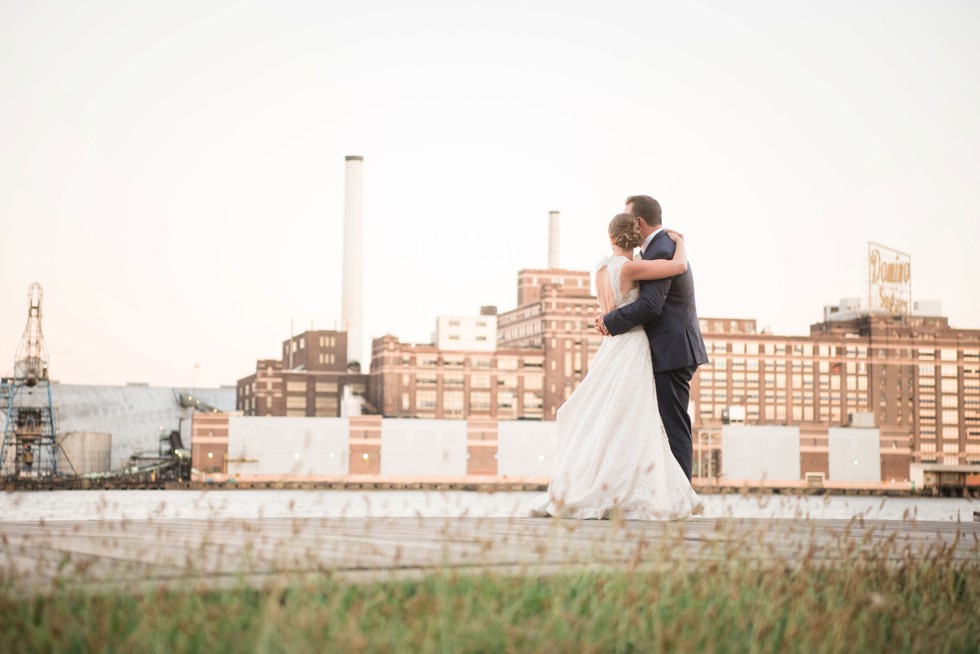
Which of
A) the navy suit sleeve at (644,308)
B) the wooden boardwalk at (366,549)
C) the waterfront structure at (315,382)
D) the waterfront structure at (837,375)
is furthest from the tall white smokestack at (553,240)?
the wooden boardwalk at (366,549)

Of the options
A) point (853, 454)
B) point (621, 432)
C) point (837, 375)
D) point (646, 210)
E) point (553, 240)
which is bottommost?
point (853, 454)

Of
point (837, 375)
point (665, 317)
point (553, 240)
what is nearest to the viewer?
point (665, 317)

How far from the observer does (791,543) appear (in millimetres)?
7113

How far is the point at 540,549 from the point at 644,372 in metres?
4.07

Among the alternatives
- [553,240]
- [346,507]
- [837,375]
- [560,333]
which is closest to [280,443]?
[560,333]

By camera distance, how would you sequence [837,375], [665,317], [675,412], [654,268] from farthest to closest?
[837,375] < [665,317] < [675,412] < [654,268]

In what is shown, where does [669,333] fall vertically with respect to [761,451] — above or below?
above

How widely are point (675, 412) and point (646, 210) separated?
167 cm

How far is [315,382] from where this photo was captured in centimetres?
13000

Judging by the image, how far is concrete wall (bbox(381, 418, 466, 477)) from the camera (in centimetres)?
11675

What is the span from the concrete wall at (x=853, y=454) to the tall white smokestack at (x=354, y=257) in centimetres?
5051

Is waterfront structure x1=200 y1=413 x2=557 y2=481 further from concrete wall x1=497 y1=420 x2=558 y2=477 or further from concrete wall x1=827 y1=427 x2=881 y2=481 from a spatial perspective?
concrete wall x1=827 y1=427 x2=881 y2=481

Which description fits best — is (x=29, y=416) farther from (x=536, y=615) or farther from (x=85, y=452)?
(x=536, y=615)

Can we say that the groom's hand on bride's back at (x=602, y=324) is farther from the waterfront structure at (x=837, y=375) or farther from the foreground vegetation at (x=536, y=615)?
the waterfront structure at (x=837, y=375)
